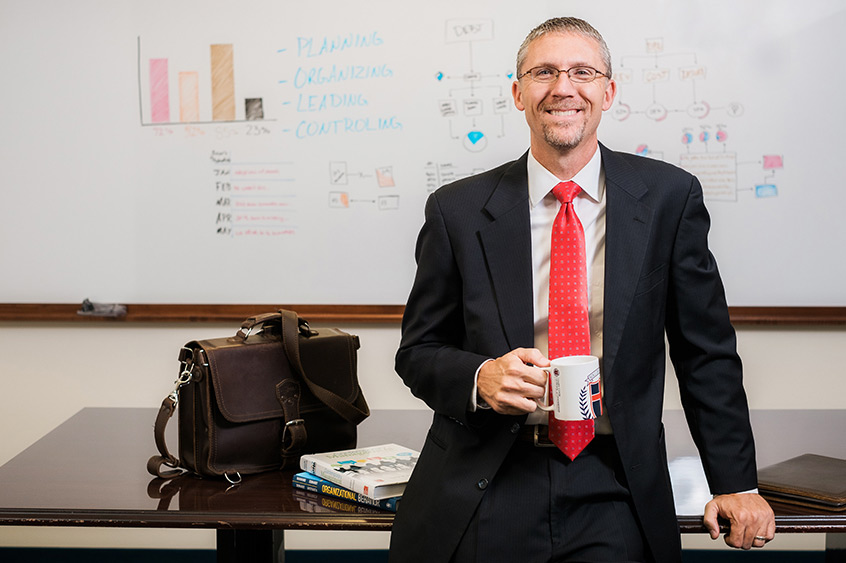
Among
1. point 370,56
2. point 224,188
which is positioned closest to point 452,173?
point 370,56

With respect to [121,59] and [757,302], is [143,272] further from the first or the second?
[757,302]

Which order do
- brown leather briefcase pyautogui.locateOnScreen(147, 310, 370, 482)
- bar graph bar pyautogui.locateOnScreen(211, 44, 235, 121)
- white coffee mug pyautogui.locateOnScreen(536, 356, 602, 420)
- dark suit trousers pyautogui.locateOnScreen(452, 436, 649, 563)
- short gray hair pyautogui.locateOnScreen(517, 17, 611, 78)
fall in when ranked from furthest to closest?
bar graph bar pyautogui.locateOnScreen(211, 44, 235, 121) → brown leather briefcase pyautogui.locateOnScreen(147, 310, 370, 482) → short gray hair pyautogui.locateOnScreen(517, 17, 611, 78) → dark suit trousers pyautogui.locateOnScreen(452, 436, 649, 563) → white coffee mug pyautogui.locateOnScreen(536, 356, 602, 420)

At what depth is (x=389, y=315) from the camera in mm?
3295

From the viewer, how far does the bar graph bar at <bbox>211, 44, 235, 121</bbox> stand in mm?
3291

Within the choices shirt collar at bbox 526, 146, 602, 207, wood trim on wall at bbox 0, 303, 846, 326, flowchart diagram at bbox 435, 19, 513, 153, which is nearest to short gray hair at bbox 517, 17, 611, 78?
shirt collar at bbox 526, 146, 602, 207

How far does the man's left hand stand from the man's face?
686 mm

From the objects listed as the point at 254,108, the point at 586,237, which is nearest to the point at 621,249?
the point at 586,237

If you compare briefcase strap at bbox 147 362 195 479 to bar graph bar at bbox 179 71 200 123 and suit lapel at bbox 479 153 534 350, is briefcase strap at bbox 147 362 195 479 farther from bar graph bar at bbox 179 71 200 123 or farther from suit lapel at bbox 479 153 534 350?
bar graph bar at bbox 179 71 200 123

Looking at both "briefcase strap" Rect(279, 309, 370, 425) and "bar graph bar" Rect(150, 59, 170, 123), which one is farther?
"bar graph bar" Rect(150, 59, 170, 123)

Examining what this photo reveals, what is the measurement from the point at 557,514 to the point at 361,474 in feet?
1.52

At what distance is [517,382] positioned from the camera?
1422mm

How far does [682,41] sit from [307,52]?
133 centimetres

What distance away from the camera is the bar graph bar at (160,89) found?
3303 mm

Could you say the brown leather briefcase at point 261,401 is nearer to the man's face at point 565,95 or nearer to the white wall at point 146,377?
the man's face at point 565,95
